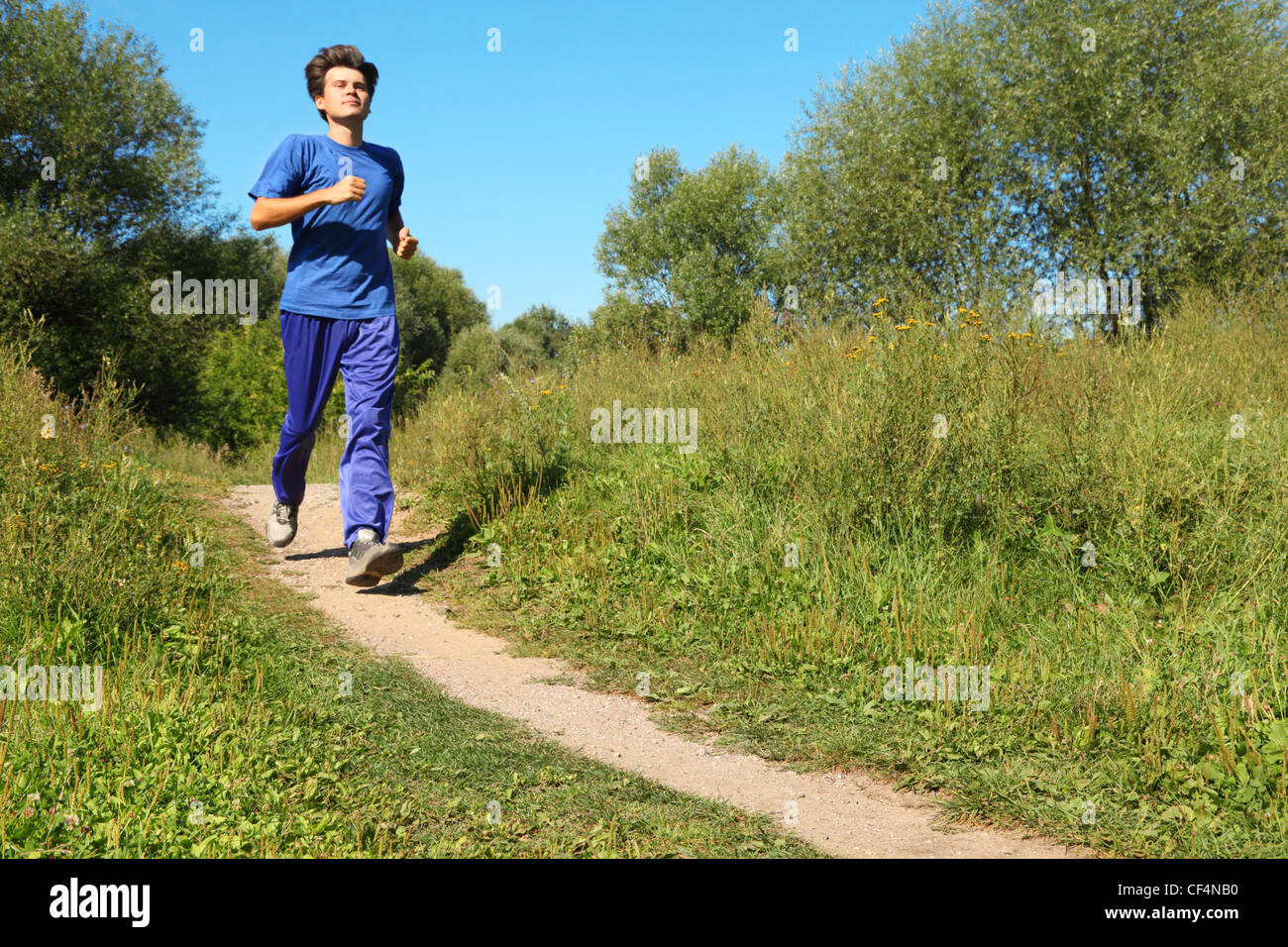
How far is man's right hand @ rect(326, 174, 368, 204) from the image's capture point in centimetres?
528

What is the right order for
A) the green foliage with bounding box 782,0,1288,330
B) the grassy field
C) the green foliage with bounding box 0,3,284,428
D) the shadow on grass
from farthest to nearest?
1. the green foliage with bounding box 0,3,284,428
2. the green foliage with bounding box 782,0,1288,330
3. the shadow on grass
4. the grassy field

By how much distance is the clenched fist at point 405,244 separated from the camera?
5.98 meters

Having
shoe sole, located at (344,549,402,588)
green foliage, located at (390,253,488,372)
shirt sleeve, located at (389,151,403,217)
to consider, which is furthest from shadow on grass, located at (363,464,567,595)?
green foliage, located at (390,253,488,372)

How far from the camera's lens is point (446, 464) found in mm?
8023

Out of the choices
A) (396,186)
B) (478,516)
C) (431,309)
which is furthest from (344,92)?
(431,309)

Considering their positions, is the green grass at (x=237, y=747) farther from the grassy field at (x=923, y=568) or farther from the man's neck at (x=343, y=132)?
the man's neck at (x=343, y=132)

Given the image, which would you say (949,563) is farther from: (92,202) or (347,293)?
(92,202)

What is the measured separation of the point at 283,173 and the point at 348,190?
0.74 metres

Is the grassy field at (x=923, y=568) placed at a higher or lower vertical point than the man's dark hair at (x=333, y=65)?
lower

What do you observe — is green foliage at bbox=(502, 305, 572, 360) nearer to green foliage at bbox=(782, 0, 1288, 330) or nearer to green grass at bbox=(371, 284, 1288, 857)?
green foliage at bbox=(782, 0, 1288, 330)

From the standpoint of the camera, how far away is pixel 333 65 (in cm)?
595

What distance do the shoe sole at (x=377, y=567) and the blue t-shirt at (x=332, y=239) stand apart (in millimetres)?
1623

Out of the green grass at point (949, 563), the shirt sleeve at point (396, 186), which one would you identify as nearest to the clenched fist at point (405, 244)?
the shirt sleeve at point (396, 186)

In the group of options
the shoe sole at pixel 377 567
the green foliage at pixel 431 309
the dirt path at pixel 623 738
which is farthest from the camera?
the green foliage at pixel 431 309
